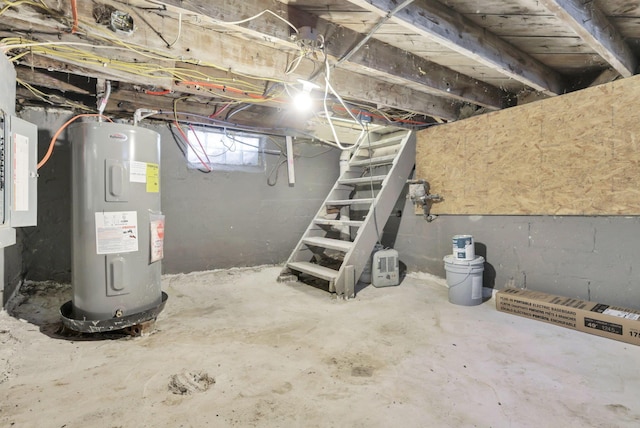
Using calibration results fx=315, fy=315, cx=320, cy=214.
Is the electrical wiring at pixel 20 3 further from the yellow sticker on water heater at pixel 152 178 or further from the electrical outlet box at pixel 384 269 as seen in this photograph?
the electrical outlet box at pixel 384 269

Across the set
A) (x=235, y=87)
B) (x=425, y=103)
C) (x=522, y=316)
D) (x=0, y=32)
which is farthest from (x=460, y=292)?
(x=0, y=32)

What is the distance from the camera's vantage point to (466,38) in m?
1.66

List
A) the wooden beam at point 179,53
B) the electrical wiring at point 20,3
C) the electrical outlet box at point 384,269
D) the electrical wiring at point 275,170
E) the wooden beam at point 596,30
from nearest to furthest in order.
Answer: the electrical wiring at point 20,3 < the wooden beam at point 596,30 < the wooden beam at point 179,53 < the electrical outlet box at point 384,269 < the electrical wiring at point 275,170

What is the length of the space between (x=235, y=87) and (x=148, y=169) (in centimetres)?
81

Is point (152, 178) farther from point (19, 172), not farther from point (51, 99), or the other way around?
point (51, 99)

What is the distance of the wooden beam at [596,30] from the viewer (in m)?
1.37

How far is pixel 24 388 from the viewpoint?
1.30 metres

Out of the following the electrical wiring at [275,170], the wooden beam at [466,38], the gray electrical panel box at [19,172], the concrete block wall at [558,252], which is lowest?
the concrete block wall at [558,252]

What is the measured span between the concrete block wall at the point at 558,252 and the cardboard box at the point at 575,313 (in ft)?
0.41

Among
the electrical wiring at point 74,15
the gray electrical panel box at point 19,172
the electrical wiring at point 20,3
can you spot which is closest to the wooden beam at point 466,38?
the electrical wiring at point 74,15

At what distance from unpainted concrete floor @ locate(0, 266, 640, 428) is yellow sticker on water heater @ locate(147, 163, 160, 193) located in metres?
0.85

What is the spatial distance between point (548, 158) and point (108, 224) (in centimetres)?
289

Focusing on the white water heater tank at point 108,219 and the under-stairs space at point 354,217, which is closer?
the white water heater tank at point 108,219

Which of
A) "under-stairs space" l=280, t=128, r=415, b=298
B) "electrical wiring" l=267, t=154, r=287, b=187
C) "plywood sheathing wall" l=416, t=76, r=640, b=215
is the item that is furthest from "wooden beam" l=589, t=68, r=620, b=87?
"electrical wiring" l=267, t=154, r=287, b=187
